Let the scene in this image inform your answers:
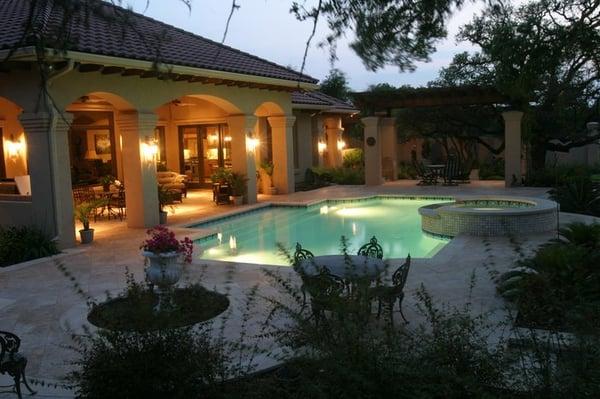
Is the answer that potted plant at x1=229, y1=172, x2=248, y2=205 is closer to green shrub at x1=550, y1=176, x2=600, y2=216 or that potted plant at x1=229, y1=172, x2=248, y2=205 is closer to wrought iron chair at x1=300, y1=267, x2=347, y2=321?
green shrub at x1=550, y1=176, x2=600, y2=216

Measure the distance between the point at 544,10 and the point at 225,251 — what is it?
25.2ft

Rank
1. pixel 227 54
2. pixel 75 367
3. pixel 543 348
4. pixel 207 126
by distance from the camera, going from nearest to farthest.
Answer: pixel 543 348 → pixel 75 367 → pixel 227 54 → pixel 207 126

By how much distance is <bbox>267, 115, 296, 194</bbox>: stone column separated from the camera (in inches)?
802

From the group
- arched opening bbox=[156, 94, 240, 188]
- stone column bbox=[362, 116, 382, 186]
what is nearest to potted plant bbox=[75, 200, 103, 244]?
arched opening bbox=[156, 94, 240, 188]

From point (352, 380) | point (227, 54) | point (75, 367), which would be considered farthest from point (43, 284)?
point (227, 54)

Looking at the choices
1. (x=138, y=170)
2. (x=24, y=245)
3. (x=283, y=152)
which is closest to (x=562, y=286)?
(x=24, y=245)

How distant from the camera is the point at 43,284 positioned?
30.2ft

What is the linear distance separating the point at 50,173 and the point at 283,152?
392 inches

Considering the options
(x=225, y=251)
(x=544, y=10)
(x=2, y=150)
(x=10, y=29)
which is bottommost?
(x=225, y=251)

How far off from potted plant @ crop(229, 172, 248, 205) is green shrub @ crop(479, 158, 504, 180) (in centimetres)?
1127

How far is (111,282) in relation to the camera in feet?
30.2

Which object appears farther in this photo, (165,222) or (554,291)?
(165,222)

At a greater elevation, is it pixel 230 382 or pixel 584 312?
pixel 584 312

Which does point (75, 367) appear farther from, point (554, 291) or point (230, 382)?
point (554, 291)
